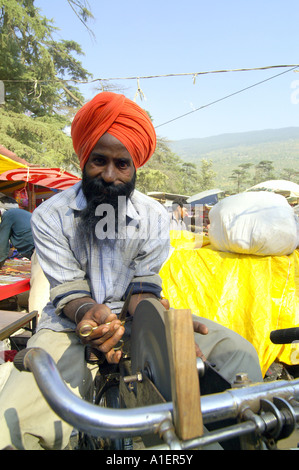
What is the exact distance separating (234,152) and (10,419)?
150053 mm

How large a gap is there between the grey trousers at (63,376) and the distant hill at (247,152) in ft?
226

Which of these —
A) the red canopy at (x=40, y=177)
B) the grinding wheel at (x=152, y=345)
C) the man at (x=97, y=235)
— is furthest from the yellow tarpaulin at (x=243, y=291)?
the red canopy at (x=40, y=177)

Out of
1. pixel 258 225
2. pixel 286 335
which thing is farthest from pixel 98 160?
pixel 258 225

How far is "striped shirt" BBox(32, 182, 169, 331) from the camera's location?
1.75 metres

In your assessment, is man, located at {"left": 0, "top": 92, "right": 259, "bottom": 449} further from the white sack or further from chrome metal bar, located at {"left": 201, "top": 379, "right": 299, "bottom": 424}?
the white sack

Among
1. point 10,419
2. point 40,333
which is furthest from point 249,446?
point 40,333

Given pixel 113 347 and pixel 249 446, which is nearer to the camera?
pixel 249 446

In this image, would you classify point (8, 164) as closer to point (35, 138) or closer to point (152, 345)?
point (152, 345)

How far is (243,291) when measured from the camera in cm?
374

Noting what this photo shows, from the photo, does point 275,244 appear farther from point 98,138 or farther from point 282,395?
point 282,395

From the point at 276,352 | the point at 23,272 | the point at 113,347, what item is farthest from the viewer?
the point at 23,272

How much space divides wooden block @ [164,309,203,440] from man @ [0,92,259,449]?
0.94 meters

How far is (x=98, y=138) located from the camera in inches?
71.1

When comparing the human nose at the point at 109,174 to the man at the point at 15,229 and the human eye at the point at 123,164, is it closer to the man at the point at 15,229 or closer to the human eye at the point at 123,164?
the human eye at the point at 123,164
